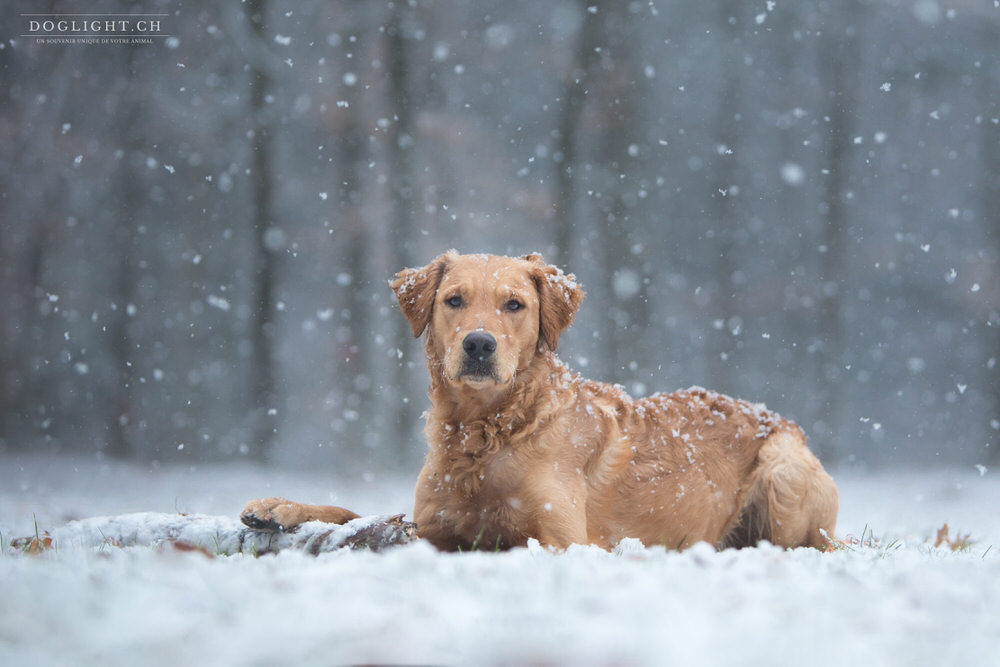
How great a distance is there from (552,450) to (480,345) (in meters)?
0.65

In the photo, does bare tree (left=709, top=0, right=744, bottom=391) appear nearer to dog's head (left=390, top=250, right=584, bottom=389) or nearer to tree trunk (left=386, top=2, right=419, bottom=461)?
tree trunk (left=386, top=2, right=419, bottom=461)

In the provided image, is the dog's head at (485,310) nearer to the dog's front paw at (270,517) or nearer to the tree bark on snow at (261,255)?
the dog's front paw at (270,517)

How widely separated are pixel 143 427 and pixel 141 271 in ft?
5.87

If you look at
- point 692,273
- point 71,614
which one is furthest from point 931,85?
point 71,614

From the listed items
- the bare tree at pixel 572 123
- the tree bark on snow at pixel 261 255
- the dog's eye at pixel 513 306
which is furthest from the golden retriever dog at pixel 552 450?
the tree bark on snow at pixel 261 255

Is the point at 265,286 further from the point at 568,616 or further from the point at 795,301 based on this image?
the point at 568,616

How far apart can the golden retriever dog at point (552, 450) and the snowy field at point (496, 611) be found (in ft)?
3.45

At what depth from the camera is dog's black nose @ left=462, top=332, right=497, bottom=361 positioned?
2.91 meters

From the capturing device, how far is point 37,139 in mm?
7613

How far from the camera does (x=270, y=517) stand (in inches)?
106

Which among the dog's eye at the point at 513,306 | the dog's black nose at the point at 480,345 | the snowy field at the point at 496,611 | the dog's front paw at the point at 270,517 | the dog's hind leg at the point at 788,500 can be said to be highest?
the dog's eye at the point at 513,306

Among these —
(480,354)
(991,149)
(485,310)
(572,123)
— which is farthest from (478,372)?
(991,149)

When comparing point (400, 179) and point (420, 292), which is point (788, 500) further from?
point (400, 179)

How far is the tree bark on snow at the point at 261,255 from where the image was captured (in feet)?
25.6
